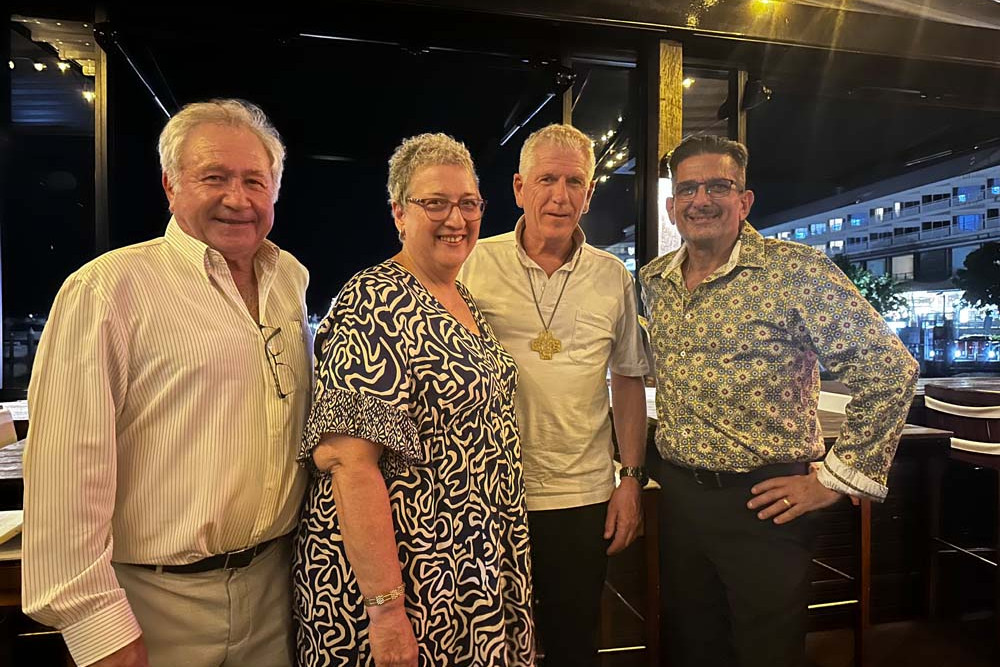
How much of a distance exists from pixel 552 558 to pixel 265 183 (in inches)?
45.1

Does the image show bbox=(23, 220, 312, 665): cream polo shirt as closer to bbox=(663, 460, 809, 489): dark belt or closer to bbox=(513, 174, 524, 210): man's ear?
bbox=(513, 174, 524, 210): man's ear

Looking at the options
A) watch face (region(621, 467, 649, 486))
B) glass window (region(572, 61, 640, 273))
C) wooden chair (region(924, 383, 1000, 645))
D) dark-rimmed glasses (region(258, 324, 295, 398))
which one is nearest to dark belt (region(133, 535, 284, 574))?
dark-rimmed glasses (region(258, 324, 295, 398))

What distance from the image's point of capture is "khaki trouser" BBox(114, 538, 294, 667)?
3.82 feet

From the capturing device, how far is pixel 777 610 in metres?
1.61

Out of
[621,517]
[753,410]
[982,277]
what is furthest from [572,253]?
[982,277]

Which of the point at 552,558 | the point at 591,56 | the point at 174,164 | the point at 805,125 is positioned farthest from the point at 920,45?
the point at 174,164

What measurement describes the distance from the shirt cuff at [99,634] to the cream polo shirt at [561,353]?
0.91m

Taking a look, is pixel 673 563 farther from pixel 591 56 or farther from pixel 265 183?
pixel 591 56

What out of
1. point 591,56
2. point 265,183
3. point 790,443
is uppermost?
point 591,56

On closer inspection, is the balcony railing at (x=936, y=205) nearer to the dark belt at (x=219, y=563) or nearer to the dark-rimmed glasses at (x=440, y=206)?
the dark-rimmed glasses at (x=440, y=206)

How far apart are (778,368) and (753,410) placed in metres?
0.13

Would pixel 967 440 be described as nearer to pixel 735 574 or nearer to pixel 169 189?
pixel 735 574

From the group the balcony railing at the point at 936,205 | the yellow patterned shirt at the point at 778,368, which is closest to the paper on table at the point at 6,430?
the yellow patterned shirt at the point at 778,368

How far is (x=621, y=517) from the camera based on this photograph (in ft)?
5.62
